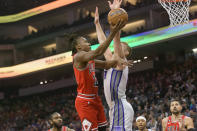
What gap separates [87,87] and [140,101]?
11.9 metres

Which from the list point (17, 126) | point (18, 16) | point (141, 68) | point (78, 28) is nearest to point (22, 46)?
point (18, 16)

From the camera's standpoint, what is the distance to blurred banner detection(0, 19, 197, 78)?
1679 centimetres

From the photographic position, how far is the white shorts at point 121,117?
4.61 meters

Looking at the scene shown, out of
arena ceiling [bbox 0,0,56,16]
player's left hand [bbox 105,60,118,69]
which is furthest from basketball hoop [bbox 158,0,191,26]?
arena ceiling [bbox 0,0,56,16]

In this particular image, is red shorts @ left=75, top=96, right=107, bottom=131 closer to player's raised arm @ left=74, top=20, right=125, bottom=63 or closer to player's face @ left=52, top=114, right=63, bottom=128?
player's raised arm @ left=74, top=20, right=125, bottom=63

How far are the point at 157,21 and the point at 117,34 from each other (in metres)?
17.3

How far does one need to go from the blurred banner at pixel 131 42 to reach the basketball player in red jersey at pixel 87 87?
1109 cm

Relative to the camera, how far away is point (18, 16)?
27734 mm

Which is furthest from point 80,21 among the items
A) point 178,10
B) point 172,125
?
point 172,125

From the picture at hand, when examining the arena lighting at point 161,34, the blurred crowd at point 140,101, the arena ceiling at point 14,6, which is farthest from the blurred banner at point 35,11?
the arena lighting at point 161,34

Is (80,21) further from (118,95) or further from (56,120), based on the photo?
(118,95)

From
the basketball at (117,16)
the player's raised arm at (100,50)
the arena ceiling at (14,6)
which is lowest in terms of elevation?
the player's raised arm at (100,50)

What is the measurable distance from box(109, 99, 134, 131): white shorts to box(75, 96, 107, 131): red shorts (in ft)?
0.74

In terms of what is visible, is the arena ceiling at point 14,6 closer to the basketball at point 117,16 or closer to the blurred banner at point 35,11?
the blurred banner at point 35,11
